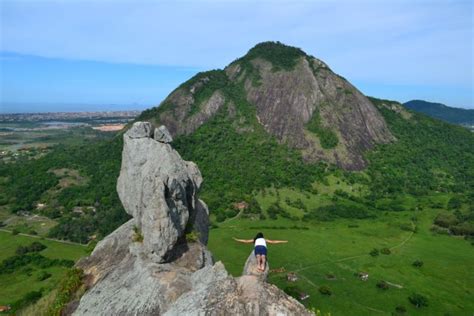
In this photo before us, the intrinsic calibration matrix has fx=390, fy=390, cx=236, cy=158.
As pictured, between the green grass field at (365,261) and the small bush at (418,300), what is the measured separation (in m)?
0.83

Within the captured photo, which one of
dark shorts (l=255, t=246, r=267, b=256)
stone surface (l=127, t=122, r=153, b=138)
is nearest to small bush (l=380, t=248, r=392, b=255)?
stone surface (l=127, t=122, r=153, b=138)

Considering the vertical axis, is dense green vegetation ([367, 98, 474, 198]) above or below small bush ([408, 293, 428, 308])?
above

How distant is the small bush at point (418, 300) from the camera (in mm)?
73438

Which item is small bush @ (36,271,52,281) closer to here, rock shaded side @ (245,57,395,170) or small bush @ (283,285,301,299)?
small bush @ (283,285,301,299)

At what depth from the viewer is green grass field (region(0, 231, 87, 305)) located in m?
77.5

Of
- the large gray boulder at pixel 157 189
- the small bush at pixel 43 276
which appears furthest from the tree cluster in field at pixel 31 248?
the large gray boulder at pixel 157 189

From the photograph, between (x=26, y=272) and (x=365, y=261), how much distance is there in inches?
3131

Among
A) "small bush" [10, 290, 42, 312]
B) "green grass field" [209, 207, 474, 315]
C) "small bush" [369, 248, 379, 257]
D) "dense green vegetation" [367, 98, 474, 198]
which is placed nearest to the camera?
"small bush" [10, 290, 42, 312]

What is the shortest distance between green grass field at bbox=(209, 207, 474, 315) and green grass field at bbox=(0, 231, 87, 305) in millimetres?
35375

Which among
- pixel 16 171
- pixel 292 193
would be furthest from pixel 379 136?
pixel 16 171

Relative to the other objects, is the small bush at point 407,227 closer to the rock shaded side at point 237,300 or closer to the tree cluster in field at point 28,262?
the tree cluster in field at point 28,262

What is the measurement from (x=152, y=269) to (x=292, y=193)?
4637 inches

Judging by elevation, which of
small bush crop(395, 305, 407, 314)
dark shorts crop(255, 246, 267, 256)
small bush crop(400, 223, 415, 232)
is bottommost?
small bush crop(395, 305, 407, 314)

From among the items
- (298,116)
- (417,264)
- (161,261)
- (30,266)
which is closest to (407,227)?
(417,264)
